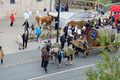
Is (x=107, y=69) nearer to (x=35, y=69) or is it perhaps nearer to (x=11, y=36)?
(x=35, y=69)

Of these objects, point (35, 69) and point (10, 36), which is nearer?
point (35, 69)

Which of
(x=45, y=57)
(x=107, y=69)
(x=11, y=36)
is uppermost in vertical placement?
(x=107, y=69)

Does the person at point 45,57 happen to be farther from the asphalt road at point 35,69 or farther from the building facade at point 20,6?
the building facade at point 20,6

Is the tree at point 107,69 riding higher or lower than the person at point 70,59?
higher

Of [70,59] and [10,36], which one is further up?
[70,59]

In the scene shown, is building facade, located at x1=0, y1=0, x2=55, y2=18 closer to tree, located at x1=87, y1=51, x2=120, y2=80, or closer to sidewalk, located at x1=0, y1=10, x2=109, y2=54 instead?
sidewalk, located at x1=0, y1=10, x2=109, y2=54

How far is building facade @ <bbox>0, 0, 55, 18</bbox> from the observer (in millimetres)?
36844

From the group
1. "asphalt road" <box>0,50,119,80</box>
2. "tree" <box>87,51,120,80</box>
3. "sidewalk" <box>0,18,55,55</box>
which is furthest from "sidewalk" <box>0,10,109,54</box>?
"tree" <box>87,51,120,80</box>

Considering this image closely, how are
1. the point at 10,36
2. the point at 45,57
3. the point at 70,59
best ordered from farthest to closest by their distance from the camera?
the point at 10,36
the point at 70,59
the point at 45,57

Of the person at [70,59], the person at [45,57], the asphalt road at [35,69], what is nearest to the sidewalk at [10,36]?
the asphalt road at [35,69]

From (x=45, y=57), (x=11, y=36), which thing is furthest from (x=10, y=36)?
(x=45, y=57)

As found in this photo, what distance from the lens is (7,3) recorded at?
3706cm

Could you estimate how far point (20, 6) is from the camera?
38.1m

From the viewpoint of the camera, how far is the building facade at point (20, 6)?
121 ft
